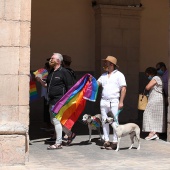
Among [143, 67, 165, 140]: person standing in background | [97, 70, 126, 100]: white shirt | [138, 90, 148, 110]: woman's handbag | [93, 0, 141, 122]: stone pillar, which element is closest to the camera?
[97, 70, 126, 100]: white shirt

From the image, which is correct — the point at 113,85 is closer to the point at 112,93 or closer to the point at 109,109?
the point at 112,93

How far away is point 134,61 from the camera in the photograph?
44.7ft

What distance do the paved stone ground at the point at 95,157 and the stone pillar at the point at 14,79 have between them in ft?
1.03

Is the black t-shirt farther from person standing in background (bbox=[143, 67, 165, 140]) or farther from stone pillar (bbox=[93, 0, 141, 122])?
stone pillar (bbox=[93, 0, 141, 122])

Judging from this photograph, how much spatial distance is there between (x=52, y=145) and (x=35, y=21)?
17.7ft

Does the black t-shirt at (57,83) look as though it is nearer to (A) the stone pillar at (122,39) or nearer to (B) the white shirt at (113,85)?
(B) the white shirt at (113,85)

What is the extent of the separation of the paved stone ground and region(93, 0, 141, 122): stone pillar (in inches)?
170

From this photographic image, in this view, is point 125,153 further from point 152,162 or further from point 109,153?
point 152,162

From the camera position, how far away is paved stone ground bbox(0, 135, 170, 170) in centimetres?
695

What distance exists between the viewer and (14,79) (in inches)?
272

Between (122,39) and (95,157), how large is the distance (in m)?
6.33

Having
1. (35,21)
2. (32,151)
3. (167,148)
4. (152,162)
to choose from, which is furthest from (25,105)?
(35,21)

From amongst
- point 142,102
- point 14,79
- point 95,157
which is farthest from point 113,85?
point 14,79

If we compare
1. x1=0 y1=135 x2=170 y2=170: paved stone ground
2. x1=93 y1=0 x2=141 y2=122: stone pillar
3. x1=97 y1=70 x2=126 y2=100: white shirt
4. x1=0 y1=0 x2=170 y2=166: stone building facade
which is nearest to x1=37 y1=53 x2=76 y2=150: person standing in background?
x1=0 y1=135 x2=170 y2=170: paved stone ground
